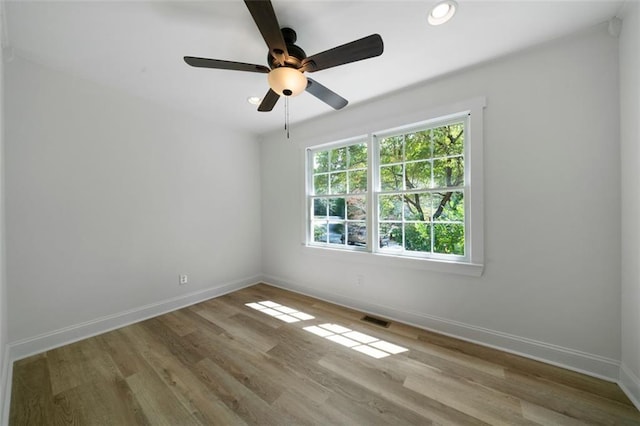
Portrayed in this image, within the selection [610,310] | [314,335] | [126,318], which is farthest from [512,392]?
[126,318]

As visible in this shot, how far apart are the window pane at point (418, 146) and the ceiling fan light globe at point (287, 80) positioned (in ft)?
4.65

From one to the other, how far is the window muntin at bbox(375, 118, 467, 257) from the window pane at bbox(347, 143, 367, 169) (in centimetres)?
21

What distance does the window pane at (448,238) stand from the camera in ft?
7.27

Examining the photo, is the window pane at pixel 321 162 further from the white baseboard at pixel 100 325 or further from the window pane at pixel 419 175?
the white baseboard at pixel 100 325

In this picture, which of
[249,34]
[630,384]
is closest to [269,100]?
[249,34]

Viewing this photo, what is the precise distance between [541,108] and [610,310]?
1.58 metres

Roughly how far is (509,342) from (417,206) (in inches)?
55.6

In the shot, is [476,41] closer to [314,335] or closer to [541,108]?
[541,108]

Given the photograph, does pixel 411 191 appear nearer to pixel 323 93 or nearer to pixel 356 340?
Answer: pixel 323 93

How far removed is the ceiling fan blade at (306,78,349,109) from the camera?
1.74 meters

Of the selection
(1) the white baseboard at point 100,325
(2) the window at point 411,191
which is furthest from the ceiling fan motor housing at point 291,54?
(1) the white baseboard at point 100,325

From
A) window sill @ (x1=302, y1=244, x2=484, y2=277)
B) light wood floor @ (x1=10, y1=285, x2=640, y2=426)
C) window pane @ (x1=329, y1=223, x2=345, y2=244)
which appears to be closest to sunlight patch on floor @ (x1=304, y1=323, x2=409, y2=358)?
light wood floor @ (x1=10, y1=285, x2=640, y2=426)

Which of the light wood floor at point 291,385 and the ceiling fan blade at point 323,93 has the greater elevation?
the ceiling fan blade at point 323,93

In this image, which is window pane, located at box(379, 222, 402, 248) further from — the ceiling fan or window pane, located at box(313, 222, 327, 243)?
the ceiling fan
